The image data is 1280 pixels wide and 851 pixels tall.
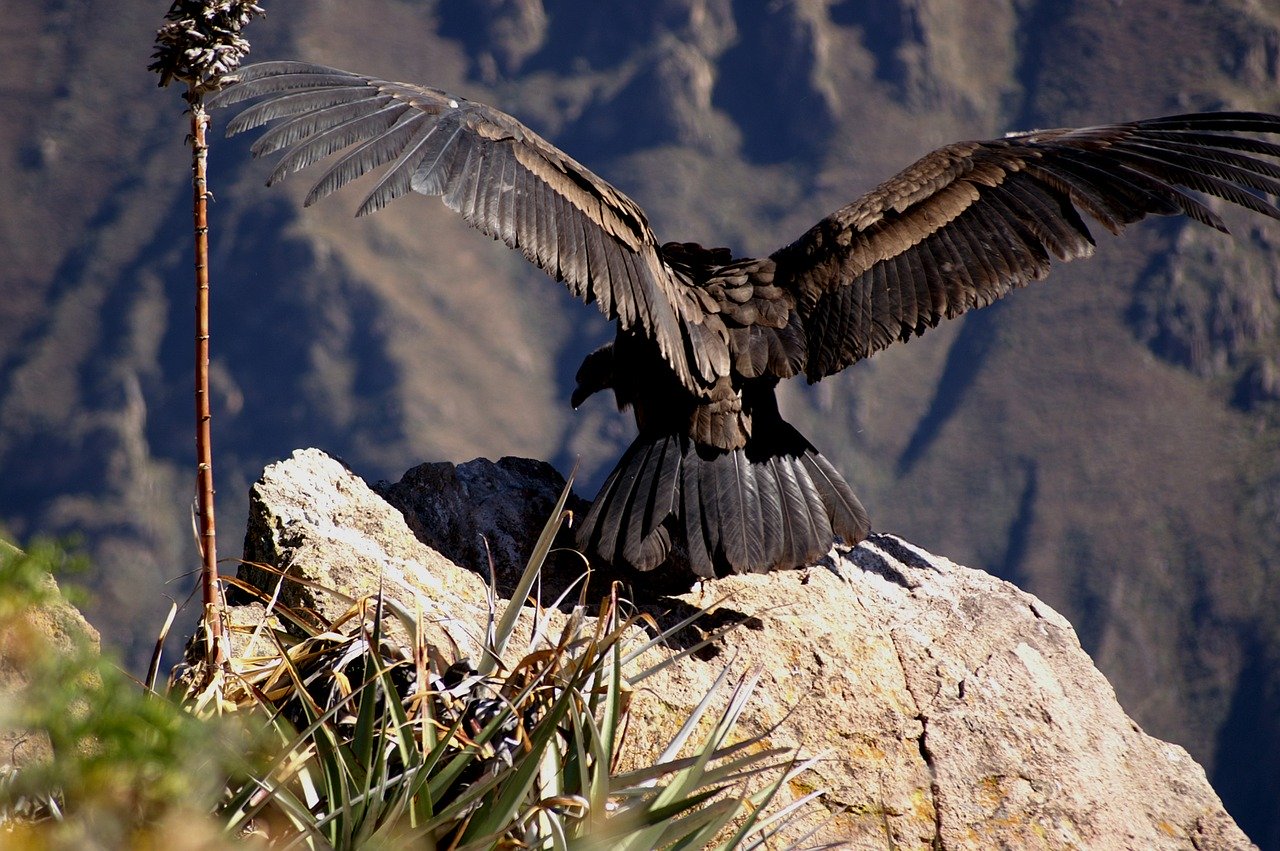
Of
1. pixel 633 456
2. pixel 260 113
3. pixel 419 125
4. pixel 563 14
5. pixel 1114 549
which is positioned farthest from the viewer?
pixel 563 14

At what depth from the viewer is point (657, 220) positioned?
9325 centimetres

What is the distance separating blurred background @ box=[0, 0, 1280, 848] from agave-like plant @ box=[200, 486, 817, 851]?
191 feet

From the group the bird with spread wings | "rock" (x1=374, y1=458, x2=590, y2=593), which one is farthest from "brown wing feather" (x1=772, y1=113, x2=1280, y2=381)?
"rock" (x1=374, y1=458, x2=590, y2=593)

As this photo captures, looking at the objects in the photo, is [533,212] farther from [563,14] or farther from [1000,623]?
[563,14]

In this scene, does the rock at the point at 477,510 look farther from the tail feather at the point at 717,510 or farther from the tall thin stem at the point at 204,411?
the tall thin stem at the point at 204,411

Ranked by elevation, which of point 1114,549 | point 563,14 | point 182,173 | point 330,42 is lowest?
point 1114,549

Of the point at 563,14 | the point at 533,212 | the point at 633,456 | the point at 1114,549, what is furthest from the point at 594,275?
the point at 563,14

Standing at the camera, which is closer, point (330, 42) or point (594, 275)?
point (594, 275)

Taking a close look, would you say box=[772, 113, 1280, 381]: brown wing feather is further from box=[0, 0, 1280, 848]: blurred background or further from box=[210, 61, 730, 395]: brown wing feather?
box=[0, 0, 1280, 848]: blurred background

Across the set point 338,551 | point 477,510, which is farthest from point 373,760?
point 477,510

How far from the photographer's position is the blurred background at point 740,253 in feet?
232

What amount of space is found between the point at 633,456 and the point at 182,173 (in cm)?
9228

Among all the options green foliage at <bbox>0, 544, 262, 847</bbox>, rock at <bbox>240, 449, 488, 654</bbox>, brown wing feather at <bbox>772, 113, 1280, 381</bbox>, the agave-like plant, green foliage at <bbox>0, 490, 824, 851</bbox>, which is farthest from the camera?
brown wing feather at <bbox>772, 113, 1280, 381</bbox>

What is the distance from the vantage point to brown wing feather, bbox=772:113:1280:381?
5316 mm
